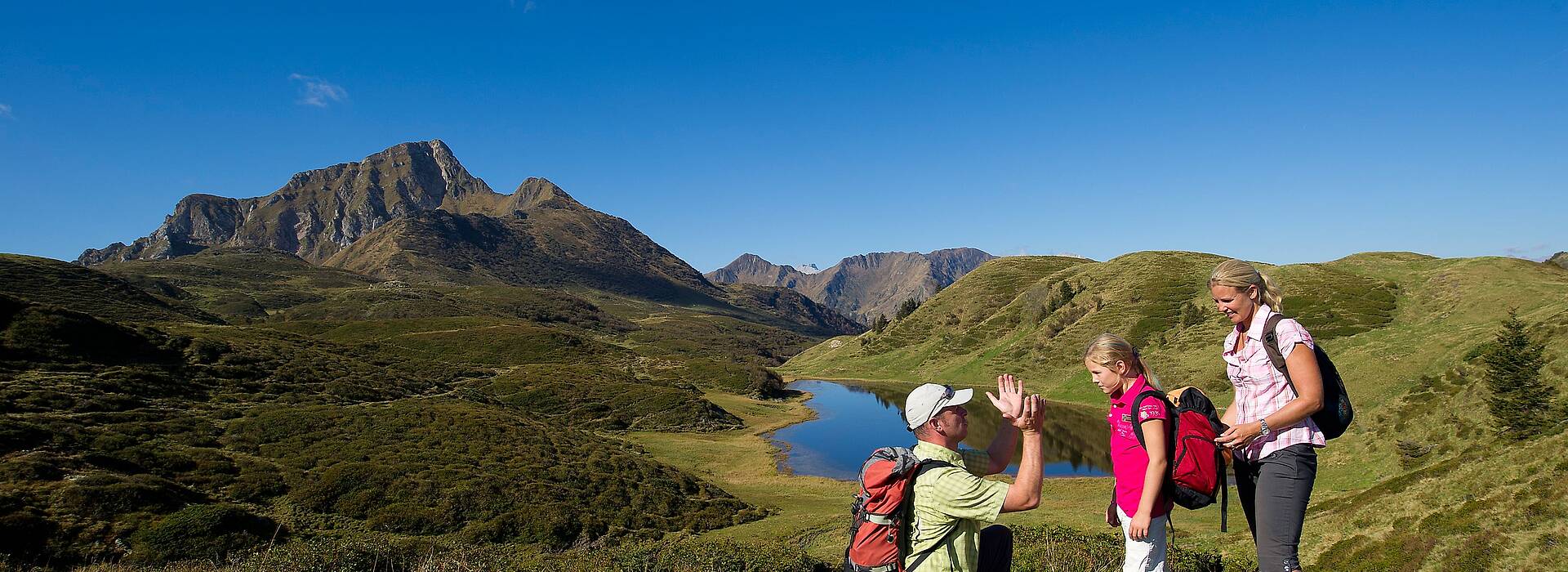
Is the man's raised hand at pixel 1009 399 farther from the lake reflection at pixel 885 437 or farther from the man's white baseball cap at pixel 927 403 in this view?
the lake reflection at pixel 885 437

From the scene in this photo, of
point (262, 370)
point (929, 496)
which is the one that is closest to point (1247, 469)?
point (929, 496)

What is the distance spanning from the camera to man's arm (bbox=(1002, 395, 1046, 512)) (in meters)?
4.70

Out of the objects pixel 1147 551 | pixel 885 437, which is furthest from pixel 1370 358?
pixel 1147 551

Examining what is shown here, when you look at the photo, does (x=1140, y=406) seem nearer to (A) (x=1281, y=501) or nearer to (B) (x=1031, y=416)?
(B) (x=1031, y=416)

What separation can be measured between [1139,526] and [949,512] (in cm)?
190

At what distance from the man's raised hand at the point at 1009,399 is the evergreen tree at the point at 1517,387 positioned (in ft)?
144

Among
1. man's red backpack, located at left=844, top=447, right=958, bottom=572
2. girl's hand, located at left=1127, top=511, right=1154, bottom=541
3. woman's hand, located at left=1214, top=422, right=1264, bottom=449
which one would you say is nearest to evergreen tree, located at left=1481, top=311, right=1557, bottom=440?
woman's hand, located at left=1214, top=422, right=1264, bottom=449

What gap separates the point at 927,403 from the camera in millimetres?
5188

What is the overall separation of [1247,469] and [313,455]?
146ft

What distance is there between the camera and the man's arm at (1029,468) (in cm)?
470

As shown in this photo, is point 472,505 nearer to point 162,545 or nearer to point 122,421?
point 162,545

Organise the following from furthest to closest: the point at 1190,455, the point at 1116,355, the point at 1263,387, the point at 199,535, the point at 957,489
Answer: the point at 199,535
the point at 1263,387
the point at 1116,355
the point at 1190,455
the point at 957,489

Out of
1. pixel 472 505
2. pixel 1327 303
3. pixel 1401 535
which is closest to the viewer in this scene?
pixel 1401 535

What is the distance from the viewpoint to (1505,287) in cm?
7238
